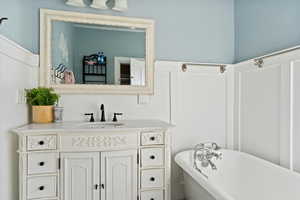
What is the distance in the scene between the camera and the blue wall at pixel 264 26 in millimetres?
1805

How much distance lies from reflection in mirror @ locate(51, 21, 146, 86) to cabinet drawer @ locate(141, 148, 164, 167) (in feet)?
2.57

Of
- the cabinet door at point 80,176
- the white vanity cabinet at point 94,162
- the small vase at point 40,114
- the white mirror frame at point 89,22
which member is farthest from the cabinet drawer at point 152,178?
the small vase at point 40,114

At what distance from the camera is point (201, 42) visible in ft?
8.18

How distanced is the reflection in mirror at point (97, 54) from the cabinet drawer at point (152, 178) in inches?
36.7

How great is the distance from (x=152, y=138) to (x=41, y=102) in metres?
1.05

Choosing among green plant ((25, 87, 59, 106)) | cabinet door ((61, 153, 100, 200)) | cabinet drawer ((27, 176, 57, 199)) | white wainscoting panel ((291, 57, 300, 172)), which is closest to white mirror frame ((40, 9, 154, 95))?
green plant ((25, 87, 59, 106))

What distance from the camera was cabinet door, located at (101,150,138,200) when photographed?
5.60 ft

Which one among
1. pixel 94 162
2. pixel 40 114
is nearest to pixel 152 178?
pixel 94 162

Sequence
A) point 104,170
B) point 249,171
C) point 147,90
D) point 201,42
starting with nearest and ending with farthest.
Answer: point 104,170 → point 249,171 → point 147,90 → point 201,42

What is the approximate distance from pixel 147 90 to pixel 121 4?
3.09 feet

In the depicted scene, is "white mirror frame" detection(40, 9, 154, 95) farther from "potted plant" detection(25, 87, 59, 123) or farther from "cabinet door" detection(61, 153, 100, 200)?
"cabinet door" detection(61, 153, 100, 200)

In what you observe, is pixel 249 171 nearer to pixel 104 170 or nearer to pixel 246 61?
pixel 246 61

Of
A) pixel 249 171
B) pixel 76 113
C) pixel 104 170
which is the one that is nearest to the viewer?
pixel 104 170

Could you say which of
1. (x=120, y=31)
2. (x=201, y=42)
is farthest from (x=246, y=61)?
(x=120, y=31)
